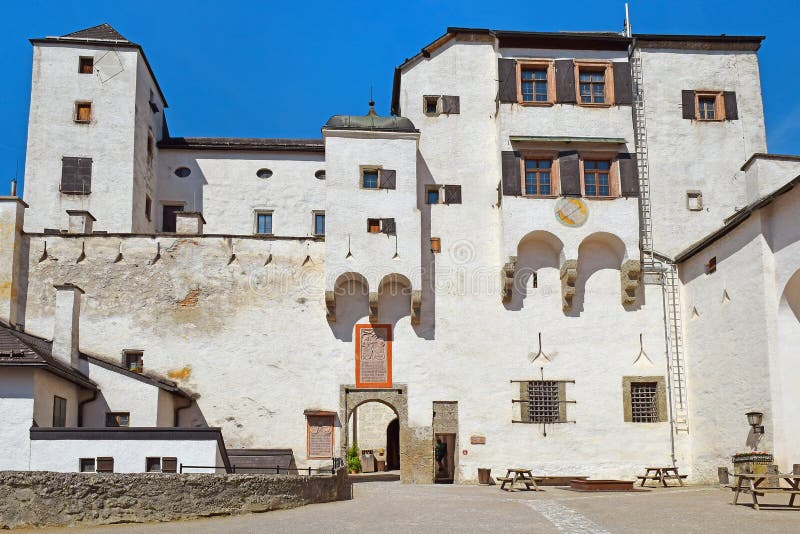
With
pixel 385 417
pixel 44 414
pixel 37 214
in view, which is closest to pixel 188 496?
pixel 44 414

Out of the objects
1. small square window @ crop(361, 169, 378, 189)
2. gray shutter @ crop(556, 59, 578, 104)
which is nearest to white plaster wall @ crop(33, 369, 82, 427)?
small square window @ crop(361, 169, 378, 189)

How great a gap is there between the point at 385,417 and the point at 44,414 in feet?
73.4

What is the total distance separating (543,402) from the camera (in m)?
33.2

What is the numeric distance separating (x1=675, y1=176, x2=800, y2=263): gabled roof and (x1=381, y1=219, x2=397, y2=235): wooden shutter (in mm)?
9924

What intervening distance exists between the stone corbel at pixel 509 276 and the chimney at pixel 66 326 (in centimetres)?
1395

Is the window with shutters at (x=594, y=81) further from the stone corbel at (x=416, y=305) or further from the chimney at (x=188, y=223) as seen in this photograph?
the chimney at (x=188, y=223)

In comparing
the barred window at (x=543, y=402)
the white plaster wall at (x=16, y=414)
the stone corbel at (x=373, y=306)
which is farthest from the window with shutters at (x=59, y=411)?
the barred window at (x=543, y=402)

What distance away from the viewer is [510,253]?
109ft

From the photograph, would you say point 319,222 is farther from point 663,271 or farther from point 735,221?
point 735,221

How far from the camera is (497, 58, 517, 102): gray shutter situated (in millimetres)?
34594

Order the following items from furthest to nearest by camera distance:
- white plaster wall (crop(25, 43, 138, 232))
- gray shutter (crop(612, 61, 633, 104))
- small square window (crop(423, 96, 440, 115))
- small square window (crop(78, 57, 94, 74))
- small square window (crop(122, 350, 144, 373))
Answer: small square window (crop(78, 57, 94, 74)), white plaster wall (crop(25, 43, 138, 232)), small square window (crop(423, 96, 440, 115)), gray shutter (crop(612, 61, 633, 104)), small square window (crop(122, 350, 144, 373))

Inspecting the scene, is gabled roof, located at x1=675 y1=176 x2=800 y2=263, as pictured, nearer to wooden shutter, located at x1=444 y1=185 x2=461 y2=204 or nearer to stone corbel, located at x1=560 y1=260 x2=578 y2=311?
stone corbel, located at x1=560 y1=260 x2=578 y2=311

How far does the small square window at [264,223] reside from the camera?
39.8m

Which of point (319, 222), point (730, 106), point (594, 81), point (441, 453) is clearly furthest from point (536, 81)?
point (441, 453)
